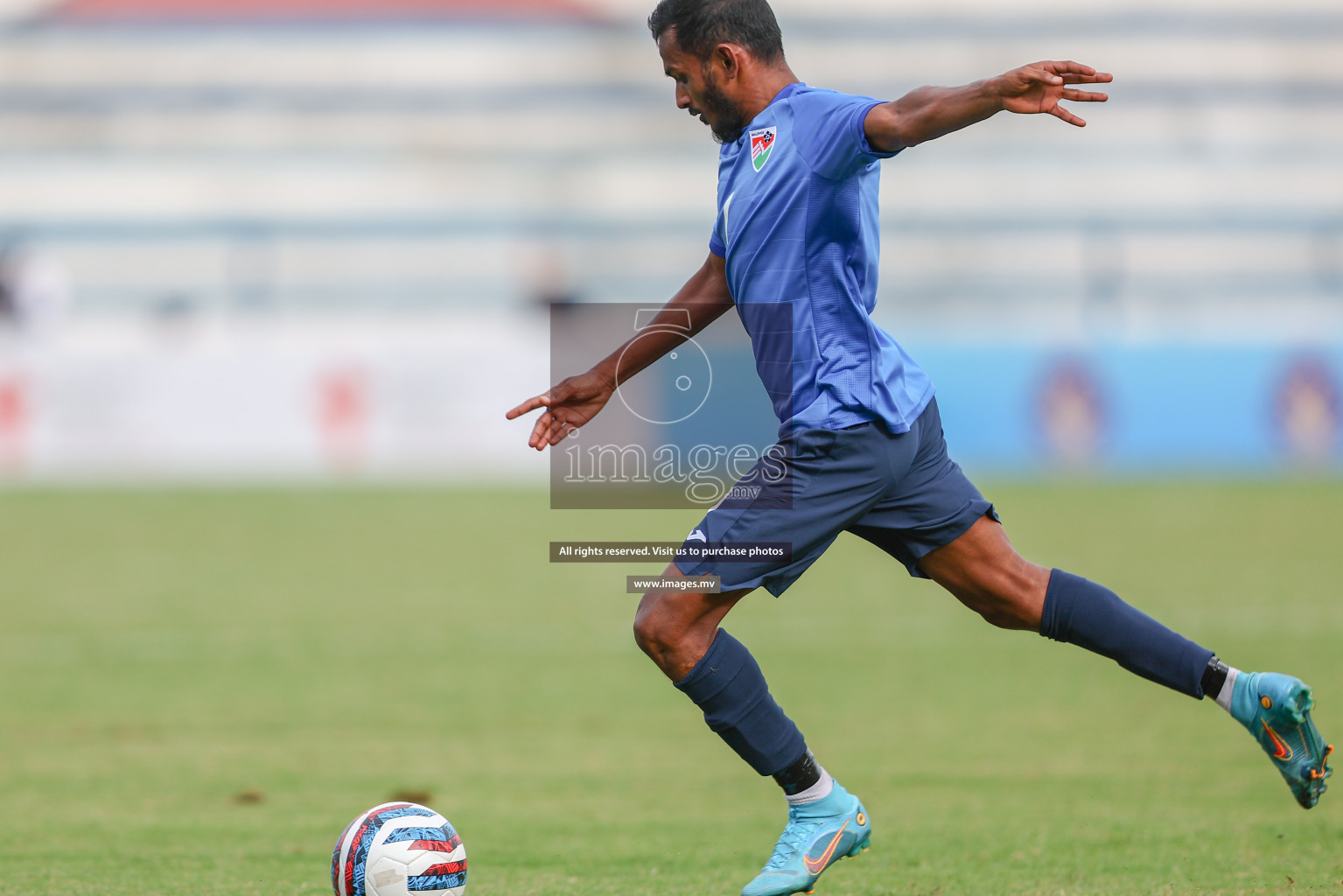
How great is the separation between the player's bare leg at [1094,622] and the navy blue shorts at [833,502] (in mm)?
124

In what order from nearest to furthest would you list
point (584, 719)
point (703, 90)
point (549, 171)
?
point (703, 90)
point (584, 719)
point (549, 171)

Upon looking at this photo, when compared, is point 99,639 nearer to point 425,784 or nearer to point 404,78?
point 425,784

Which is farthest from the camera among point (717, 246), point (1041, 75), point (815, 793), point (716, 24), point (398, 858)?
point (717, 246)

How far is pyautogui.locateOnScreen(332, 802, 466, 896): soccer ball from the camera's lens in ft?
13.7

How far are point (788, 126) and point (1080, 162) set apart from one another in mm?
35897

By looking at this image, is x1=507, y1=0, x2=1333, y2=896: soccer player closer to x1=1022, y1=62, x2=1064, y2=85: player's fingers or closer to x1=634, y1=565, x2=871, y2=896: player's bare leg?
x1=634, y1=565, x2=871, y2=896: player's bare leg

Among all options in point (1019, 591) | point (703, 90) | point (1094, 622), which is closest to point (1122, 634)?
point (1094, 622)

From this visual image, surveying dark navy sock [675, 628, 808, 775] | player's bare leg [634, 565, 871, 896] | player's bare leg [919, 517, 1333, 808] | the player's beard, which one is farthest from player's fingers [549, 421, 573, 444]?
player's bare leg [919, 517, 1333, 808]

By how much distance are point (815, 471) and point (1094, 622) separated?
95 cm

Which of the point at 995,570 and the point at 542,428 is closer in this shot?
the point at 995,570

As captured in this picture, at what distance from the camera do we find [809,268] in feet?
14.6

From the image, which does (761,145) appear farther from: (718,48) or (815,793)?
(815,793)

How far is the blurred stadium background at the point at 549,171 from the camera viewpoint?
118ft

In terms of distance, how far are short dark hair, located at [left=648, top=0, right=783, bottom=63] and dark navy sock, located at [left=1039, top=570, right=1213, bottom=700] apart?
5.61 ft
